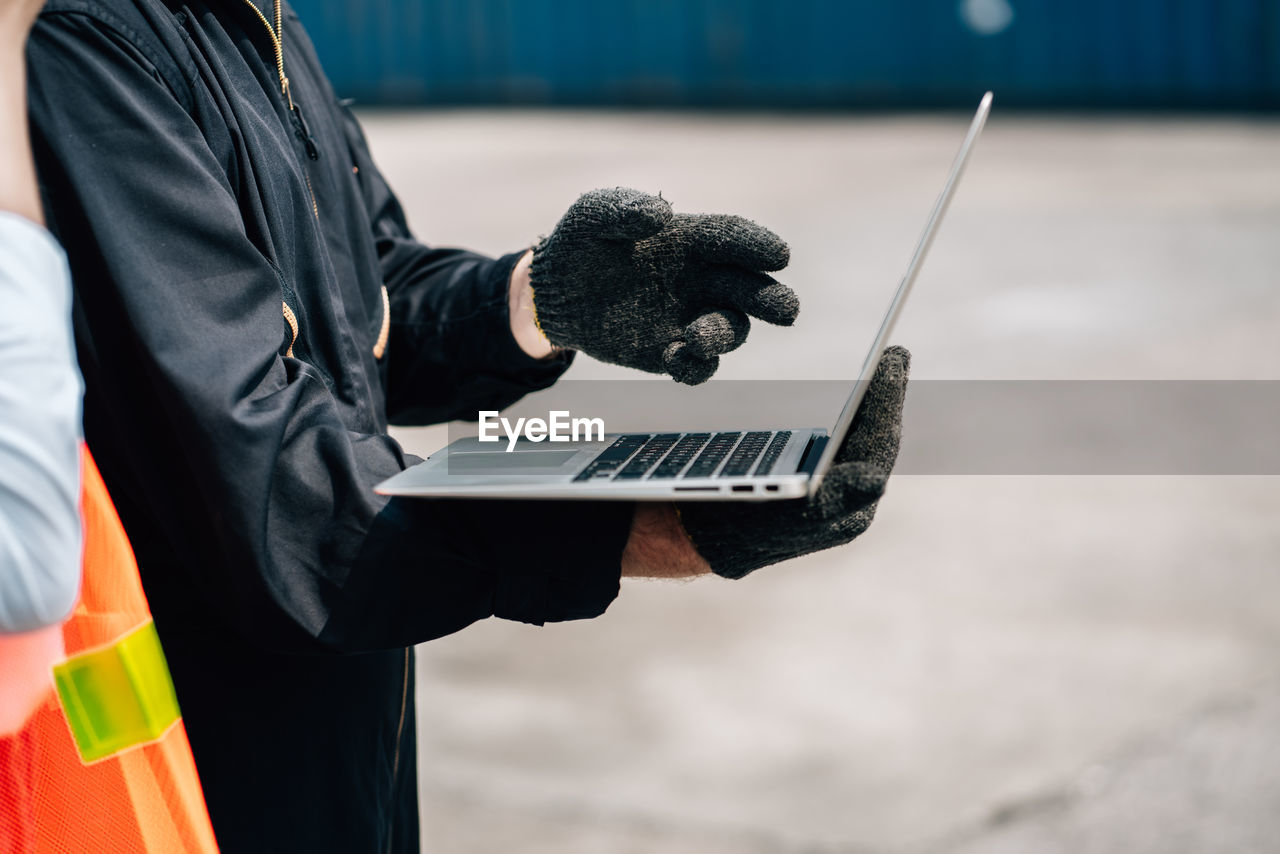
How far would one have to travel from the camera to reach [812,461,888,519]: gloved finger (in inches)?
43.7

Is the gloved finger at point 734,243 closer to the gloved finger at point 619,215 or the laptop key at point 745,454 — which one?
the gloved finger at point 619,215

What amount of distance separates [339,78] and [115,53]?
13.1m

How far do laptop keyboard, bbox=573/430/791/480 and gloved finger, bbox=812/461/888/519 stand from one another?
0.19ft

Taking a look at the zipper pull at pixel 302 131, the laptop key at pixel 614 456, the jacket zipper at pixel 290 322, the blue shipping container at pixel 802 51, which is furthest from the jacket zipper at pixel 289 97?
the blue shipping container at pixel 802 51

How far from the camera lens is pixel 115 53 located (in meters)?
1.08

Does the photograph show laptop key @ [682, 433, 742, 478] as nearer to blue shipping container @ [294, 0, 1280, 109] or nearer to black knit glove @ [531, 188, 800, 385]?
black knit glove @ [531, 188, 800, 385]

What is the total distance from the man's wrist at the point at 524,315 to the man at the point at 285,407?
3.4 inches

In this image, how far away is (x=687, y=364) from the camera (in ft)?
4.54

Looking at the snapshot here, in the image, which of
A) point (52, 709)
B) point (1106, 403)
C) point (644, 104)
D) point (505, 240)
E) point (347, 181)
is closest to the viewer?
point (52, 709)

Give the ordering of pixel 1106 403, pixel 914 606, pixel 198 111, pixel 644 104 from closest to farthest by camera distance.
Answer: pixel 198 111
pixel 914 606
pixel 1106 403
pixel 644 104

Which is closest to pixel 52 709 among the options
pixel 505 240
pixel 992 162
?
pixel 505 240

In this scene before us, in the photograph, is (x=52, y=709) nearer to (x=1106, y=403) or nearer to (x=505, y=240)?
(x=1106, y=403)

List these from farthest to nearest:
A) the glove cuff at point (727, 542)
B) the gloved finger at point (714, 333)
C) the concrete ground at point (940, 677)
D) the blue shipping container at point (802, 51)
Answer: the blue shipping container at point (802, 51), the concrete ground at point (940, 677), the gloved finger at point (714, 333), the glove cuff at point (727, 542)

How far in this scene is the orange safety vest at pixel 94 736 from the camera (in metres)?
1.04
